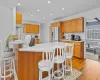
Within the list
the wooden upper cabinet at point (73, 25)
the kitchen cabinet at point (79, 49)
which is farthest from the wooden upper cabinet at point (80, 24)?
the kitchen cabinet at point (79, 49)

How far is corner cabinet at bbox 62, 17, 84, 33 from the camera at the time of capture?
Result: 6.30 metres

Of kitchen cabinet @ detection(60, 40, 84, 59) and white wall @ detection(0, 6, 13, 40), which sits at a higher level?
white wall @ detection(0, 6, 13, 40)

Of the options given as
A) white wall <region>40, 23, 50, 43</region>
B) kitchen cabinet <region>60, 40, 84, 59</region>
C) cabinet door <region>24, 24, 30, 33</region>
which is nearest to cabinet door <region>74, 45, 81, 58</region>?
kitchen cabinet <region>60, 40, 84, 59</region>

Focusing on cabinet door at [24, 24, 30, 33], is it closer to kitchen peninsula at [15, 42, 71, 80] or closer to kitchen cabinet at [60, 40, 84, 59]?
kitchen cabinet at [60, 40, 84, 59]

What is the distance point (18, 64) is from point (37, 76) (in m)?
0.62

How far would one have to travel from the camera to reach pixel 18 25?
5.70 metres

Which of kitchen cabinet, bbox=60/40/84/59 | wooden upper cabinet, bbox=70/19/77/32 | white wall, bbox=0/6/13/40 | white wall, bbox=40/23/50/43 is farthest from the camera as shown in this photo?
white wall, bbox=40/23/50/43

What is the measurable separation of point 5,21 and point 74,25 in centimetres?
410

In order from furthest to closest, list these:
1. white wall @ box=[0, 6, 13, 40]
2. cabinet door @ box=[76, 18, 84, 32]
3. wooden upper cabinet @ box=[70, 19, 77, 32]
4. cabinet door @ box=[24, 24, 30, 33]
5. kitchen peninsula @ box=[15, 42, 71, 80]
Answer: cabinet door @ box=[24, 24, 30, 33], wooden upper cabinet @ box=[70, 19, 77, 32], cabinet door @ box=[76, 18, 84, 32], white wall @ box=[0, 6, 13, 40], kitchen peninsula @ box=[15, 42, 71, 80]

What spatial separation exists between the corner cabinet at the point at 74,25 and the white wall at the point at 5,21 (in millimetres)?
3802

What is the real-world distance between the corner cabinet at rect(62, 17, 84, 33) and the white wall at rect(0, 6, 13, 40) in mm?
3802

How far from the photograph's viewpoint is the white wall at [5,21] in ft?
16.8

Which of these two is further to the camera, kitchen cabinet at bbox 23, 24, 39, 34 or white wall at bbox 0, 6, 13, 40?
kitchen cabinet at bbox 23, 24, 39, 34

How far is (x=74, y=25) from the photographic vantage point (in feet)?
22.5
